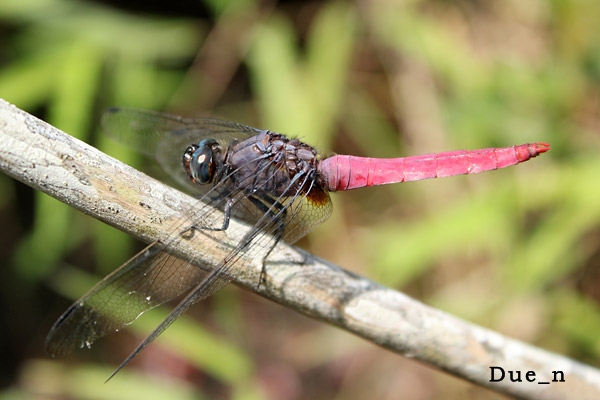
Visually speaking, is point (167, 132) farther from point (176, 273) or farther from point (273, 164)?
point (176, 273)

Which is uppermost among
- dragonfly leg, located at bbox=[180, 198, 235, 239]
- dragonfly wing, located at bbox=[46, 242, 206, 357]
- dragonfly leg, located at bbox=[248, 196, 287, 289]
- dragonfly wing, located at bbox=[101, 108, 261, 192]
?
dragonfly wing, located at bbox=[101, 108, 261, 192]

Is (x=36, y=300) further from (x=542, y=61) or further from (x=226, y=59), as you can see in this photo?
(x=542, y=61)

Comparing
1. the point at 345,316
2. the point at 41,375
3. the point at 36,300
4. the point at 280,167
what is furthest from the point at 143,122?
the point at 36,300

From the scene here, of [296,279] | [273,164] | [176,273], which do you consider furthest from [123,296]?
[273,164]

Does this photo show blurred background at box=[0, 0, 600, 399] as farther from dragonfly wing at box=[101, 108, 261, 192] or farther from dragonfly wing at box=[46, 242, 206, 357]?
dragonfly wing at box=[46, 242, 206, 357]

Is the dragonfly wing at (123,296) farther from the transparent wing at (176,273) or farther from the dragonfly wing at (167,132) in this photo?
the dragonfly wing at (167,132)

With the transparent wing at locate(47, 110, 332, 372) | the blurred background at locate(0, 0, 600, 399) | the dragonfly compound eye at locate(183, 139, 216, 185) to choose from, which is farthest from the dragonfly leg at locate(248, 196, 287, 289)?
the blurred background at locate(0, 0, 600, 399)

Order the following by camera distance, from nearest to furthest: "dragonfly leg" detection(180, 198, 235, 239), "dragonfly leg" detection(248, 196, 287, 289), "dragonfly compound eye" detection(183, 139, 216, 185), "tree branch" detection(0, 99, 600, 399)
A: 1. "tree branch" detection(0, 99, 600, 399)
2. "dragonfly leg" detection(180, 198, 235, 239)
3. "dragonfly leg" detection(248, 196, 287, 289)
4. "dragonfly compound eye" detection(183, 139, 216, 185)

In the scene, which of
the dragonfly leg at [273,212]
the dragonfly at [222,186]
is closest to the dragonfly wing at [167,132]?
the dragonfly at [222,186]
